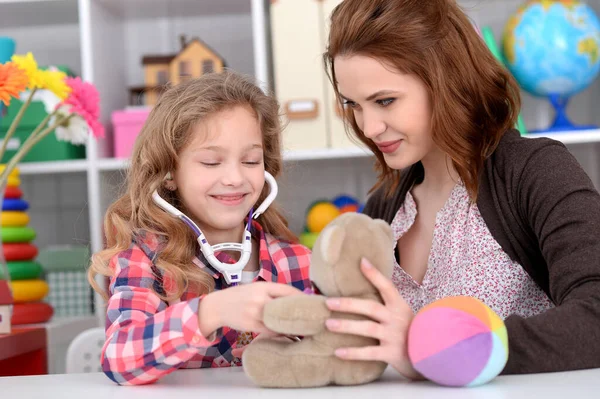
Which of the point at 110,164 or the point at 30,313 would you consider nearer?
the point at 30,313

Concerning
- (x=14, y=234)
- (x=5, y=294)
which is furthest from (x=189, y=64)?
(x=5, y=294)

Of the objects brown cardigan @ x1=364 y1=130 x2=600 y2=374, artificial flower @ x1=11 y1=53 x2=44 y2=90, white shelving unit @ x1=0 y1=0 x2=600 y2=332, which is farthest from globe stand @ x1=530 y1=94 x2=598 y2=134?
artificial flower @ x1=11 y1=53 x2=44 y2=90

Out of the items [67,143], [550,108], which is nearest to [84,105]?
[67,143]

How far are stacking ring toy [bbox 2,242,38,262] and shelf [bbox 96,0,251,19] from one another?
78 centimetres

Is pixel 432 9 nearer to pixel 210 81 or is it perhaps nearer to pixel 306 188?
pixel 210 81

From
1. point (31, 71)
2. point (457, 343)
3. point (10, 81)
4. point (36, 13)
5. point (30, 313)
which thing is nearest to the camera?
point (457, 343)

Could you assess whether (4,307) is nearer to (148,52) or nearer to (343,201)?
(343,201)

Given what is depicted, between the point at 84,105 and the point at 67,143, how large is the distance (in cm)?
66

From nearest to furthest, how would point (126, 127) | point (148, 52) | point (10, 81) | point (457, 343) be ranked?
point (457, 343), point (10, 81), point (126, 127), point (148, 52)

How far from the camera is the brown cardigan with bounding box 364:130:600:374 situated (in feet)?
2.77

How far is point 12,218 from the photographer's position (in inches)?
73.8

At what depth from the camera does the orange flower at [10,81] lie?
4.31 feet

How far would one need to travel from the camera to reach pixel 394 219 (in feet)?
4.60

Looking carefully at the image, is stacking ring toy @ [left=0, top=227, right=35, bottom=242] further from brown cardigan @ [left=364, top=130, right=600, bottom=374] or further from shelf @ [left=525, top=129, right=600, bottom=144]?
shelf @ [left=525, top=129, right=600, bottom=144]
